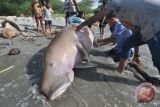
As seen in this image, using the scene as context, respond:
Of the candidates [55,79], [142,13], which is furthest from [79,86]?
[142,13]

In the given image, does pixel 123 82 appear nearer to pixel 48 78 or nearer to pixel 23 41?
pixel 48 78

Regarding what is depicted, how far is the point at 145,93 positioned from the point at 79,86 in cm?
140

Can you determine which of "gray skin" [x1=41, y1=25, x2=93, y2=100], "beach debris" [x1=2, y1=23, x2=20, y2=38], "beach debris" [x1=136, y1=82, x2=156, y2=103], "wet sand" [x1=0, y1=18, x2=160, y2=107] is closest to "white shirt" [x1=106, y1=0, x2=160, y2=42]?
"beach debris" [x1=136, y1=82, x2=156, y2=103]

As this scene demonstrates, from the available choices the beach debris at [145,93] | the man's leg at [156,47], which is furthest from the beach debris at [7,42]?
the man's leg at [156,47]

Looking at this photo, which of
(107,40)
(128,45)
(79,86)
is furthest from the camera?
(107,40)

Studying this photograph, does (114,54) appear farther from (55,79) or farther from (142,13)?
(55,79)

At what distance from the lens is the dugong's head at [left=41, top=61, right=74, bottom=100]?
23.9ft

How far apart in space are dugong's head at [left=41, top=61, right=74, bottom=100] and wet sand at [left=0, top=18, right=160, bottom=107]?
0.13m

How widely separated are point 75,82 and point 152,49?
5.83 ft

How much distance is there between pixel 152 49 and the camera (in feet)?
25.5

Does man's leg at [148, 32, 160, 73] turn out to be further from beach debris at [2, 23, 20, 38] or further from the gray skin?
beach debris at [2, 23, 20, 38]

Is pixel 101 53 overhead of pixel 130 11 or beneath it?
beneath

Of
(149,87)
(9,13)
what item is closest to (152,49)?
(149,87)

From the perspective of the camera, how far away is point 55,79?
24.7ft
